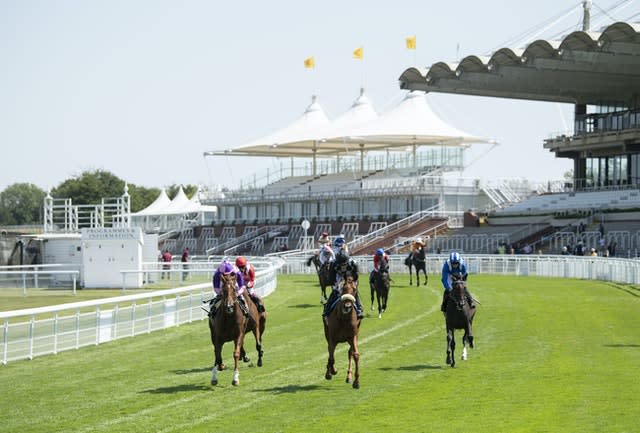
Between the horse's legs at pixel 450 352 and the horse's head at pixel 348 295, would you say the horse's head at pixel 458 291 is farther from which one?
the horse's head at pixel 348 295

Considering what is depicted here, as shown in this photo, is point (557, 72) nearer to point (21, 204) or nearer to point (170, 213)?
point (170, 213)

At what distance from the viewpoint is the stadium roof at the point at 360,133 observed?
260ft

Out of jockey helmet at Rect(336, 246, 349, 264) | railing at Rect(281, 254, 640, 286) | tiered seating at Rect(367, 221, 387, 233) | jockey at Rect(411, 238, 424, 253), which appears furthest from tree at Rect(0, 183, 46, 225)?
jockey helmet at Rect(336, 246, 349, 264)

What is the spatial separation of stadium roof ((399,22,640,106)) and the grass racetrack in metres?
32.8

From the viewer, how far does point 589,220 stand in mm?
62531

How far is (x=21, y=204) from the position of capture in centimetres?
16012

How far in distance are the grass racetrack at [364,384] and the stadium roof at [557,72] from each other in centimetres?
3281

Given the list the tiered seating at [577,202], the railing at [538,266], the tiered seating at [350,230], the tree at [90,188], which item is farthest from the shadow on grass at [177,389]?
the tree at [90,188]

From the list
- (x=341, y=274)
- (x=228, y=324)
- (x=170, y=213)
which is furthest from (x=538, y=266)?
(x=170, y=213)

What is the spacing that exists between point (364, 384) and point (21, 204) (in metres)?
151

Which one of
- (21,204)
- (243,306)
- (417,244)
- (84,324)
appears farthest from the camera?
(21,204)

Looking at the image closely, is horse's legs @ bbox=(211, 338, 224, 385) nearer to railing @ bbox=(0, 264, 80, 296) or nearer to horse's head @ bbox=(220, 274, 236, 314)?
horse's head @ bbox=(220, 274, 236, 314)

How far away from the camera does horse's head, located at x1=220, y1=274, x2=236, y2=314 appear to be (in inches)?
600

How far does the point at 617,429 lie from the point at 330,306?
4.85m
